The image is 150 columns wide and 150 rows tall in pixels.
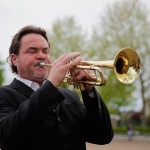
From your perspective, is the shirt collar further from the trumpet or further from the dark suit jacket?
the trumpet

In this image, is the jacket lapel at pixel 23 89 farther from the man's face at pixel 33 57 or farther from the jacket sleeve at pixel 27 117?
the jacket sleeve at pixel 27 117

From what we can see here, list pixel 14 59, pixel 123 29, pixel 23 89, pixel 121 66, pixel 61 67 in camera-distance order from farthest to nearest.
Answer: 1. pixel 123 29
2. pixel 121 66
3. pixel 14 59
4. pixel 23 89
5. pixel 61 67

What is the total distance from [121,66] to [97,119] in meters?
0.63

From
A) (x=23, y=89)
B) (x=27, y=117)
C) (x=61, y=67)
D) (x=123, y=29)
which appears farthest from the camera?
(x=123, y=29)

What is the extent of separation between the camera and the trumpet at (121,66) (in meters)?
3.15

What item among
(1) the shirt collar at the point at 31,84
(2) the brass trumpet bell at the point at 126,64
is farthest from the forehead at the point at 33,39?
(2) the brass trumpet bell at the point at 126,64

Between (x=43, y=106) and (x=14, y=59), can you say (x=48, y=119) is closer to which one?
(x=43, y=106)

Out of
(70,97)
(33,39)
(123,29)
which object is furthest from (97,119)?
(123,29)

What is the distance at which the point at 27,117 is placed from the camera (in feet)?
8.64

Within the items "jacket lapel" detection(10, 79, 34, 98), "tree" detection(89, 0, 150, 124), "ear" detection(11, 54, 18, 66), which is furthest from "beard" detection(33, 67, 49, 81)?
"tree" detection(89, 0, 150, 124)

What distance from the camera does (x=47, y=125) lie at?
281 cm

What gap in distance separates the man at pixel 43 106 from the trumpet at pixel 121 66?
11 centimetres

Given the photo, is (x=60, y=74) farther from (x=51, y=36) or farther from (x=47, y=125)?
(x=51, y=36)

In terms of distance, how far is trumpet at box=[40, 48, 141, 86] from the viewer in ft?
10.3
